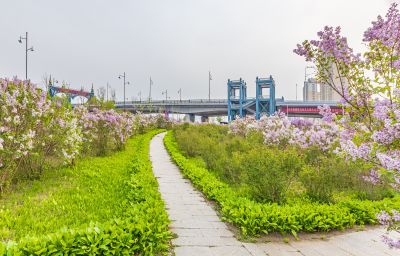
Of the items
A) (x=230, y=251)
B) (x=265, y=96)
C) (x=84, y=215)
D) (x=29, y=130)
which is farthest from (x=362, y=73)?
(x=265, y=96)

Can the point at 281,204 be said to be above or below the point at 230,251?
above

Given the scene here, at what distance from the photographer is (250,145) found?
13.9 meters

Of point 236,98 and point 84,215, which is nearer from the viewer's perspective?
point 84,215

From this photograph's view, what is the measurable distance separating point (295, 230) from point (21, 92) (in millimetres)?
6367

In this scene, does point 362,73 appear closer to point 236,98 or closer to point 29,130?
point 29,130

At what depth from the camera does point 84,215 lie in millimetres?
6008

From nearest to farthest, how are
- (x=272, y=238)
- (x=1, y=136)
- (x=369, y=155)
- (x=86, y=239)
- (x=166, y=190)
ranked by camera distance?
(x=369, y=155), (x=86, y=239), (x=272, y=238), (x=1, y=136), (x=166, y=190)

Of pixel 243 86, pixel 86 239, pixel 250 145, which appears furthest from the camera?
pixel 243 86

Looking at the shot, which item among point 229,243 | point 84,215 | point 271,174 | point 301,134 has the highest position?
point 301,134

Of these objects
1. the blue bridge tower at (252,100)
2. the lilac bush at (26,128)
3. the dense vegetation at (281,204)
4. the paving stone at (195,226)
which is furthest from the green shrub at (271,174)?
the blue bridge tower at (252,100)

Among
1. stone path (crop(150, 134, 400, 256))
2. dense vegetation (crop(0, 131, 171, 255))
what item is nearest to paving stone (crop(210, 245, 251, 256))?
stone path (crop(150, 134, 400, 256))

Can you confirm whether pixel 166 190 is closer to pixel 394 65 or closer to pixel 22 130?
pixel 22 130

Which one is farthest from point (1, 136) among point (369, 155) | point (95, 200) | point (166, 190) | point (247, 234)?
point (369, 155)

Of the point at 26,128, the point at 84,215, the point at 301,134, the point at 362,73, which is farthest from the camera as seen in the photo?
the point at 301,134
